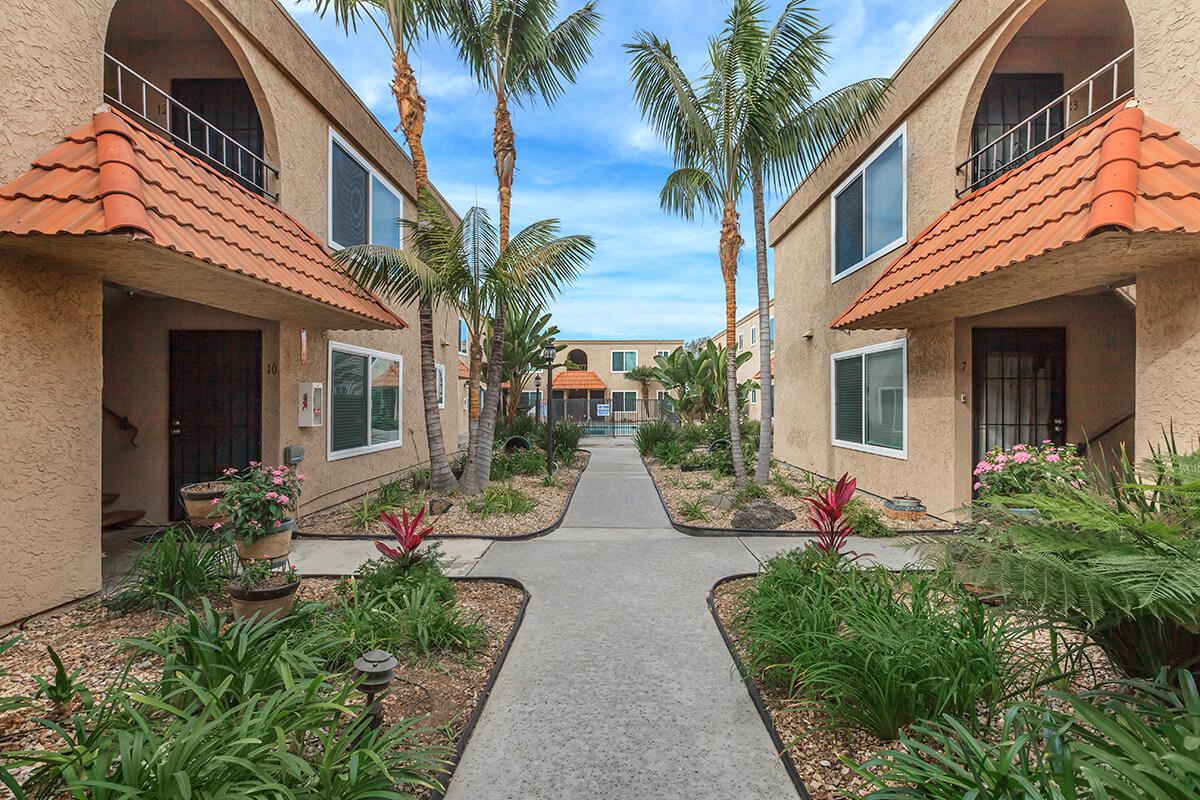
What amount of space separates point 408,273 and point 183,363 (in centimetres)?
331

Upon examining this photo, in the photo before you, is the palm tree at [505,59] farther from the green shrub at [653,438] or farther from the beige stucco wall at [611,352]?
the beige stucco wall at [611,352]

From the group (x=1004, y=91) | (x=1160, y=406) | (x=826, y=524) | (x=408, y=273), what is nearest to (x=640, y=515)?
(x=826, y=524)

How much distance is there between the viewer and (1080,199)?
4258 millimetres

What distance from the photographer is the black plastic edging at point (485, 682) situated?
263cm

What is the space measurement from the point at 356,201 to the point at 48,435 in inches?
243

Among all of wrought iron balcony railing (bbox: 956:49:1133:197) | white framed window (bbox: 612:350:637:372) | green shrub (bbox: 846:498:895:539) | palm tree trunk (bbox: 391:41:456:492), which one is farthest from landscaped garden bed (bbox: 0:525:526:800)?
white framed window (bbox: 612:350:637:372)

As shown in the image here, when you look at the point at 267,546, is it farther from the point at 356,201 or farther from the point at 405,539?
the point at 356,201

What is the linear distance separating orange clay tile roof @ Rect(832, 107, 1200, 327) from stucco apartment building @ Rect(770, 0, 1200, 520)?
0.02 metres

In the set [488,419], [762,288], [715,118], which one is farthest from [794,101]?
[488,419]

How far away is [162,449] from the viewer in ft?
24.3

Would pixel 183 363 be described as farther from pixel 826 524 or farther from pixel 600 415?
pixel 600 415

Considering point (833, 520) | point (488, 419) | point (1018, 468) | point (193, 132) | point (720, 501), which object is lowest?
point (720, 501)

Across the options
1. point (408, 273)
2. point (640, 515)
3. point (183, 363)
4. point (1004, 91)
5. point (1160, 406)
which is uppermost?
point (1004, 91)

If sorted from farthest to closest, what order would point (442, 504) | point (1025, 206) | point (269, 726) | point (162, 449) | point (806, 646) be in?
point (442, 504) → point (162, 449) → point (1025, 206) → point (806, 646) → point (269, 726)
